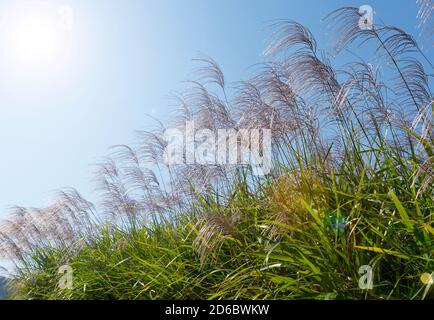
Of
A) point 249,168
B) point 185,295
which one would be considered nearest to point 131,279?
point 185,295

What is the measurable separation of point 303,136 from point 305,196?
2.24 ft

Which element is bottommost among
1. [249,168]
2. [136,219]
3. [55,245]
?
[55,245]

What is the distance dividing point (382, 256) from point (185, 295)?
147 cm

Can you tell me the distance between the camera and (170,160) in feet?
16.9

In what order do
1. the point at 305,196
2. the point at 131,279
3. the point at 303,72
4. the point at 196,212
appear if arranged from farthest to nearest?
the point at 196,212 → the point at 131,279 → the point at 303,72 → the point at 305,196

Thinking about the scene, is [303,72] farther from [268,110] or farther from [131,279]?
[131,279]

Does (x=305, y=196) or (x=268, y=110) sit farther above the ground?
(x=268, y=110)

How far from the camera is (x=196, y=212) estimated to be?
15.3ft

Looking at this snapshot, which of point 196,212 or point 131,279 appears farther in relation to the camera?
point 196,212

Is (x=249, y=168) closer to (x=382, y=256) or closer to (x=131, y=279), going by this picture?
(x=131, y=279)
